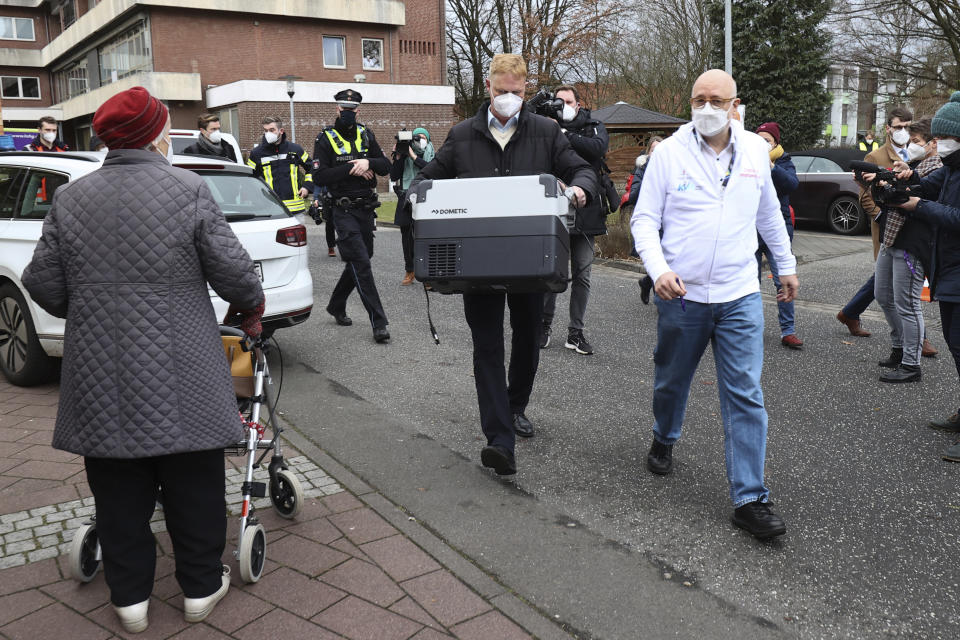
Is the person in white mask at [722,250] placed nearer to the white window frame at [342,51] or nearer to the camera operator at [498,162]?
the camera operator at [498,162]

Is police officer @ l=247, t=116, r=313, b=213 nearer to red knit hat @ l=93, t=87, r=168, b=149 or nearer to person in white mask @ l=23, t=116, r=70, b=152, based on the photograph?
person in white mask @ l=23, t=116, r=70, b=152

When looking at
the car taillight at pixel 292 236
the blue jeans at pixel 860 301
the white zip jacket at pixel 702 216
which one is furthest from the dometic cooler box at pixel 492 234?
the blue jeans at pixel 860 301

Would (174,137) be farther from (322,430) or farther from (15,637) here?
(15,637)

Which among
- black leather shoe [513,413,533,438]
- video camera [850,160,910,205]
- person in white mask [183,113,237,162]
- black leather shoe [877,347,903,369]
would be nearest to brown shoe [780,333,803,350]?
black leather shoe [877,347,903,369]

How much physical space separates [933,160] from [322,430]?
458 centimetres

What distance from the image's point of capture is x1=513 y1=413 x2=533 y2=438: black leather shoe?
502 centimetres

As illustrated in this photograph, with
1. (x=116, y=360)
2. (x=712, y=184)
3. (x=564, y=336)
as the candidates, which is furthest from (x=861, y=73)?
(x=116, y=360)

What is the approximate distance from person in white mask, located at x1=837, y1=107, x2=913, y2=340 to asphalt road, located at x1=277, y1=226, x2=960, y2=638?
8.6 inches

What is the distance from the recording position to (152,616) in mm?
3047

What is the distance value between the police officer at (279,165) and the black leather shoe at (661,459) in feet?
28.8

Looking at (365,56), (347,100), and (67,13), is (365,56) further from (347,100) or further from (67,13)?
(347,100)

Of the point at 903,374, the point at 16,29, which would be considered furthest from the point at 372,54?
the point at 903,374

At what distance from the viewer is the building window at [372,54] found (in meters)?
42.9

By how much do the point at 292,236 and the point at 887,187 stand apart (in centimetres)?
429
